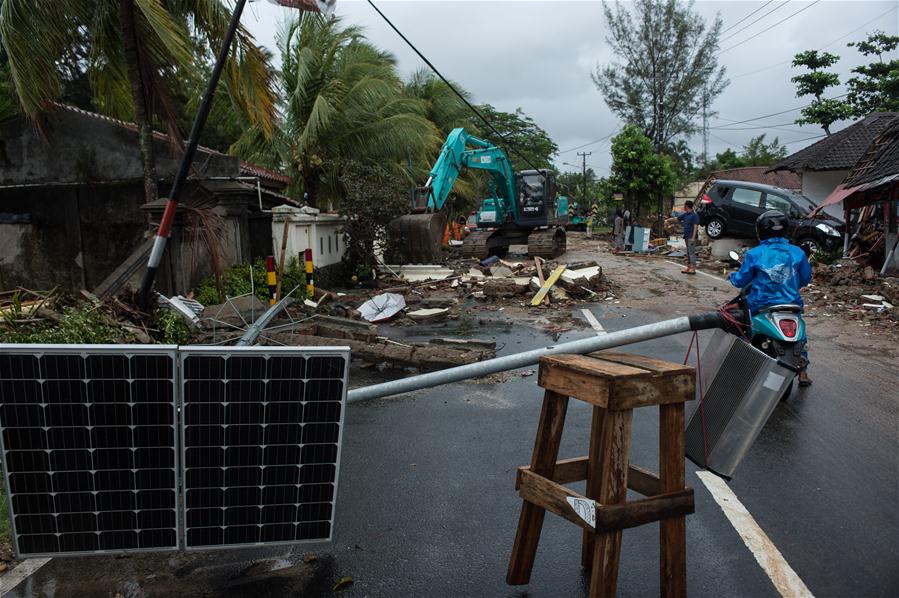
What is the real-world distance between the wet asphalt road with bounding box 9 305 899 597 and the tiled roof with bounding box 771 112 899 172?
854 inches

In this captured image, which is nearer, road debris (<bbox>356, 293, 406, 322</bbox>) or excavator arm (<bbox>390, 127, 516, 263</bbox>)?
road debris (<bbox>356, 293, 406, 322</bbox>)

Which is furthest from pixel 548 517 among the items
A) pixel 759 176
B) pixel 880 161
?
pixel 759 176

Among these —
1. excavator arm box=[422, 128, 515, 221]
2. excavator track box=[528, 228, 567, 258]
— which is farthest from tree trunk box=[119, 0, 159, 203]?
excavator track box=[528, 228, 567, 258]

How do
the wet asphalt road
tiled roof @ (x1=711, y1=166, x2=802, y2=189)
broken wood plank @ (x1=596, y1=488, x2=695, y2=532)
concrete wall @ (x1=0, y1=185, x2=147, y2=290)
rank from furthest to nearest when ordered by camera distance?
1. tiled roof @ (x1=711, y1=166, x2=802, y2=189)
2. concrete wall @ (x1=0, y1=185, x2=147, y2=290)
3. the wet asphalt road
4. broken wood plank @ (x1=596, y1=488, x2=695, y2=532)

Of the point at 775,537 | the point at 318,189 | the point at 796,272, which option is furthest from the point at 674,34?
the point at 775,537

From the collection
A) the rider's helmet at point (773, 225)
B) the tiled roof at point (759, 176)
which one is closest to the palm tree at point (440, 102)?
the tiled roof at point (759, 176)

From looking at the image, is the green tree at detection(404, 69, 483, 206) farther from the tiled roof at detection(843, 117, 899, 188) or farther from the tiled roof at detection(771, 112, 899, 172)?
the tiled roof at detection(843, 117, 899, 188)

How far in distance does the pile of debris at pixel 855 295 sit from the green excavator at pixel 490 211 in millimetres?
9356

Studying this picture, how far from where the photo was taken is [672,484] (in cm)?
326

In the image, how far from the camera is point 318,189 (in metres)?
23.4

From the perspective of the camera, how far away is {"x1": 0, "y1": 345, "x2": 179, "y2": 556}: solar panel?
10.1 feet

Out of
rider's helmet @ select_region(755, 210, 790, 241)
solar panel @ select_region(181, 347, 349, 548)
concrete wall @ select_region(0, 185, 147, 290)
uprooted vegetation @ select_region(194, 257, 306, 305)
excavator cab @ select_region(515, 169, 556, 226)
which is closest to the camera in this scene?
solar panel @ select_region(181, 347, 349, 548)

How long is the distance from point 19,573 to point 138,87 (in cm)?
1016

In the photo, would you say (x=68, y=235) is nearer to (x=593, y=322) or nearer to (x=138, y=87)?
(x=138, y=87)
